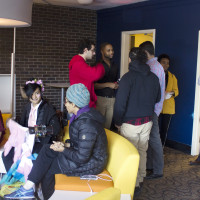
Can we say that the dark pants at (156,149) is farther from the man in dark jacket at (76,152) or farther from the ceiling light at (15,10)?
the ceiling light at (15,10)

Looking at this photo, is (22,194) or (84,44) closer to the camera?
(22,194)

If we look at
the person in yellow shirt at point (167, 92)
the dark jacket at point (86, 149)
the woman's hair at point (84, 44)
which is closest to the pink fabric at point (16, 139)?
the dark jacket at point (86, 149)

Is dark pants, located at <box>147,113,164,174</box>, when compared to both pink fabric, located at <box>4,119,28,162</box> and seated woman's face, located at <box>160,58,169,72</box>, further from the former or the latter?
pink fabric, located at <box>4,119,28,162</box>

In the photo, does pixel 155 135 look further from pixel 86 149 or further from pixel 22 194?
pixel 22 194

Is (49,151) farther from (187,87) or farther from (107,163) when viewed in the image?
(187,87)

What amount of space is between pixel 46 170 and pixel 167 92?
2.75 meters

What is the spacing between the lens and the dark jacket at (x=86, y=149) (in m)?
2.93

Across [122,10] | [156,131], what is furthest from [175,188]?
[122,10]

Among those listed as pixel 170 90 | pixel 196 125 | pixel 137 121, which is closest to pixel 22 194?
pixel 137 121

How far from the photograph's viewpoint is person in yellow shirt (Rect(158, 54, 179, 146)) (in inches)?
213

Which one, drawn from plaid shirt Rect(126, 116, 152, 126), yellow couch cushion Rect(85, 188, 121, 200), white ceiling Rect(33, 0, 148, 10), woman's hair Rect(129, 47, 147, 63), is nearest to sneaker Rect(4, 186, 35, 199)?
plaid shirt Rect(126, 116, 152, 126)

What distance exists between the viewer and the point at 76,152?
299 centimetres

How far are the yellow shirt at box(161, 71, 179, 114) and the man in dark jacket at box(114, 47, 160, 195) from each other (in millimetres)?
1600

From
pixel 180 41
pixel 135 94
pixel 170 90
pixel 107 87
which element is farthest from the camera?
pixel 180 41
